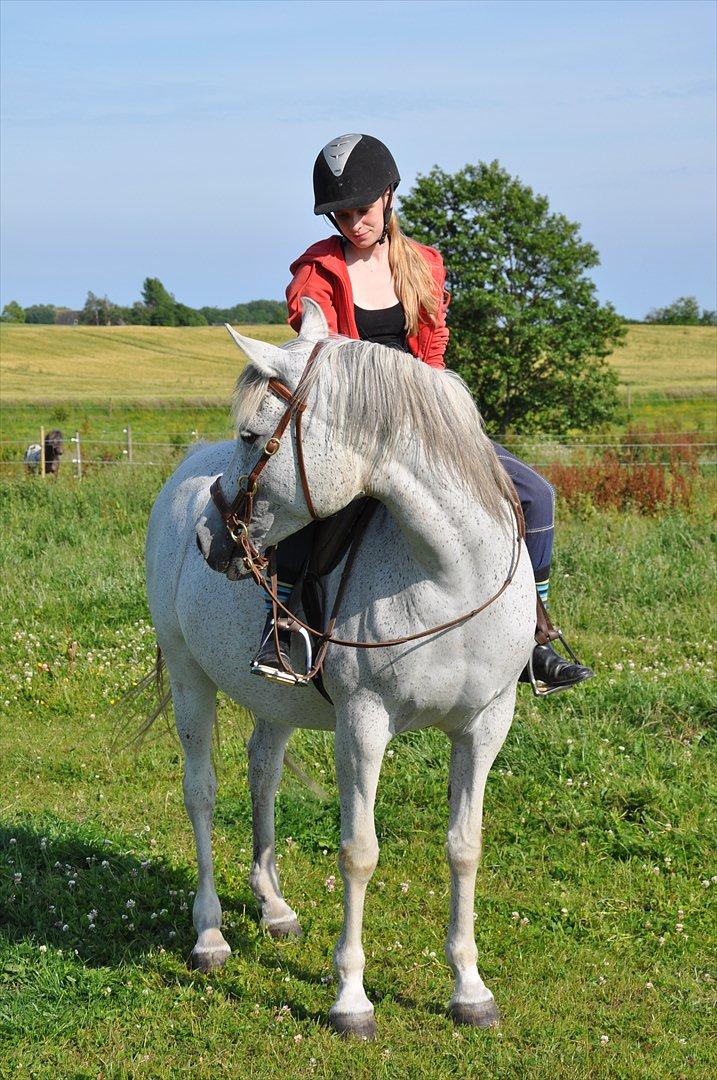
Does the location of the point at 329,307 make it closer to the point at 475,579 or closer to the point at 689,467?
the point at 475,579

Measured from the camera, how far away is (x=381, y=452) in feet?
12.0

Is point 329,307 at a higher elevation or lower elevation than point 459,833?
higher

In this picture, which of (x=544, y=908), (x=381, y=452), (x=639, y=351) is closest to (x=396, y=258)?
(x=381, y=452)

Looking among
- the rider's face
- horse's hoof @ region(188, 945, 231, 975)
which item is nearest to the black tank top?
the rider's face

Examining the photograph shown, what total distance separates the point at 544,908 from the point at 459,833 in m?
1.12

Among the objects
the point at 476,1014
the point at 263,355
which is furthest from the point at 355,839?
the point at 263,355

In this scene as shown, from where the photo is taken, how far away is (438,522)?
3748 millimetres

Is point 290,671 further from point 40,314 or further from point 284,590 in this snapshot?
point 40,314

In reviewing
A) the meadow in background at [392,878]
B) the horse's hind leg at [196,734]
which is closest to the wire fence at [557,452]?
the meadow in background at [392,878]

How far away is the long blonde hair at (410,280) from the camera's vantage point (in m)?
4.22

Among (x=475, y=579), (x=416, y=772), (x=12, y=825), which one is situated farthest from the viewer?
(x=416, y=772)

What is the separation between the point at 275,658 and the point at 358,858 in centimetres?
85

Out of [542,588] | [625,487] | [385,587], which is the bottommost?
[625,487]

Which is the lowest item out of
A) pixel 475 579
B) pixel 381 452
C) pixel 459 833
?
pixel 459 833
